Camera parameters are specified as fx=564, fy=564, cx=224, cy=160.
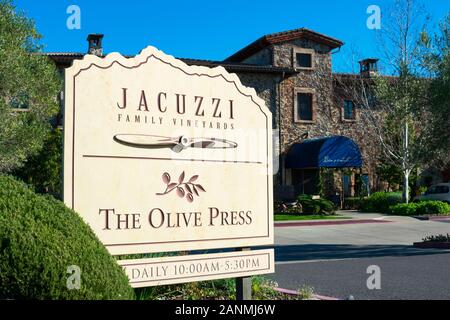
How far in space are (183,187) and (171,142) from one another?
0.46 m

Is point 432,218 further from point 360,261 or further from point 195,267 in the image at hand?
point 195,267

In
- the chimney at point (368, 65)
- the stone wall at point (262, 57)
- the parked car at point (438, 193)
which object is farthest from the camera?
the chimney at point (368, 65)

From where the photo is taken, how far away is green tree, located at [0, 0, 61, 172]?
638 inches

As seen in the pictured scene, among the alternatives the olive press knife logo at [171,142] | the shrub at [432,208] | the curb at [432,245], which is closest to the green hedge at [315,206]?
the shrub at [432,208]

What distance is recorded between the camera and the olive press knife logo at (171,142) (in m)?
5.15

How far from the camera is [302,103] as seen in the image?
32.7 m

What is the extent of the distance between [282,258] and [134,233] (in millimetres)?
8785

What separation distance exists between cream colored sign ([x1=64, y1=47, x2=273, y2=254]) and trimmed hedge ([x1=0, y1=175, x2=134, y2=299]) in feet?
2.28

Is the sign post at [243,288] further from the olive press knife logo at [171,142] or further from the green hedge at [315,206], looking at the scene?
the green hedge at [315,206]

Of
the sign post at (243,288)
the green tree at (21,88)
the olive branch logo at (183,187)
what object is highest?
the green tree at (21,88)

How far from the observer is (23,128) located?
17.6m

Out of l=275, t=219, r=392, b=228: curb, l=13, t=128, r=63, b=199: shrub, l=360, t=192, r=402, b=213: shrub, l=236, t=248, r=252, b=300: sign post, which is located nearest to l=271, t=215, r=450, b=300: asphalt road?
l=275, t=219, r=392, b=228: curb
